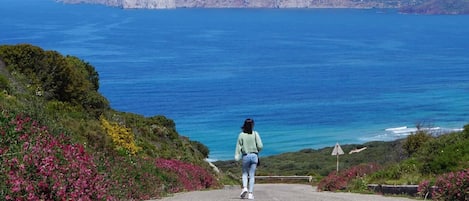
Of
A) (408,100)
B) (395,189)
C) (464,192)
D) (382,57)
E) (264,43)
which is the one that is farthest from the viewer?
(264,43)

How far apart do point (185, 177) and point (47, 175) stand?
11.6m

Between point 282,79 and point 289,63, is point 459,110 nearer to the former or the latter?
point 282,79

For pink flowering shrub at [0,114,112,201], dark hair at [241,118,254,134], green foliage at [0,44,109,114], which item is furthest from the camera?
green foliage at [0,44,109,114]

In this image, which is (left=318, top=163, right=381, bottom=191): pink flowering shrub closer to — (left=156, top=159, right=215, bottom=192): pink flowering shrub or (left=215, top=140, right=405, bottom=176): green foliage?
(left=156, top=159, right=215, bottom=192): pink flowering shrub

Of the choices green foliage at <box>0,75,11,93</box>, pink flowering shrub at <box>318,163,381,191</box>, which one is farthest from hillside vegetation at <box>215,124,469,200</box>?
green foliage at <box>0,75,11,93</box>

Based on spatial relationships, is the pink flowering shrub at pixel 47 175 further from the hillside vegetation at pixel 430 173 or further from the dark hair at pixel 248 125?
the hillside vegetation at pixel 430 173

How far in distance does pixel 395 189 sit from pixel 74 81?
1409cm

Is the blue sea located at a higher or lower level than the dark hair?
higher

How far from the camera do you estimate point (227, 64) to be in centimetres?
11788

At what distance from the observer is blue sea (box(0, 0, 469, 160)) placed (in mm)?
70750

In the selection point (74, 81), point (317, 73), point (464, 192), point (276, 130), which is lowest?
point (464, 192)

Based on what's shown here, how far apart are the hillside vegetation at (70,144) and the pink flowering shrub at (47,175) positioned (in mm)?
10

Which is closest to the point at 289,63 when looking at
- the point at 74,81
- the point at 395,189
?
the point at 74,81

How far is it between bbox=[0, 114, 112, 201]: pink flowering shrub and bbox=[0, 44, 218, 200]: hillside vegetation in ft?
0.03
